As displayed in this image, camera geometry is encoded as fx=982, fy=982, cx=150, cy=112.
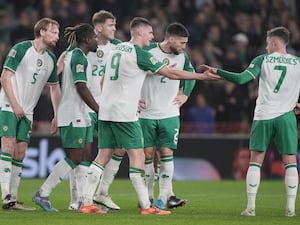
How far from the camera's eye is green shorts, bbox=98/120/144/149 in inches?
487

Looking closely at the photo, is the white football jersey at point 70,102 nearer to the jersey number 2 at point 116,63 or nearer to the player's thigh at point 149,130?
the jersey number 2 at point 116,63

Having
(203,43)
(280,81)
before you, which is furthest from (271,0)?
(280,81)

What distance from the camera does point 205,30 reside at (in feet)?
79.0

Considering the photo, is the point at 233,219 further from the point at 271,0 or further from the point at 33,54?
the point at 271,0

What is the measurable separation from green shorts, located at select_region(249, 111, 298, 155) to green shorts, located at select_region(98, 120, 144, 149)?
1.52 m

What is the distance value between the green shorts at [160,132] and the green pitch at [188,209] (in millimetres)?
949

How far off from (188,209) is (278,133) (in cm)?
181

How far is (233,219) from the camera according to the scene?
39.7 ft

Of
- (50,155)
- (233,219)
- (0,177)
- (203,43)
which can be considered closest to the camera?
(233,219)

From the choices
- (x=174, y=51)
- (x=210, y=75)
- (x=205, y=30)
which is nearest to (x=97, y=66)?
(x=174, y=51)

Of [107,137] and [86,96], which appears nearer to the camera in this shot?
[107,137]

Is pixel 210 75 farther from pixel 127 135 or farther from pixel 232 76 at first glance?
pixel 127 135

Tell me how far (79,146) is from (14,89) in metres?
1.15

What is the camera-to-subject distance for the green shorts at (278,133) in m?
12.8
